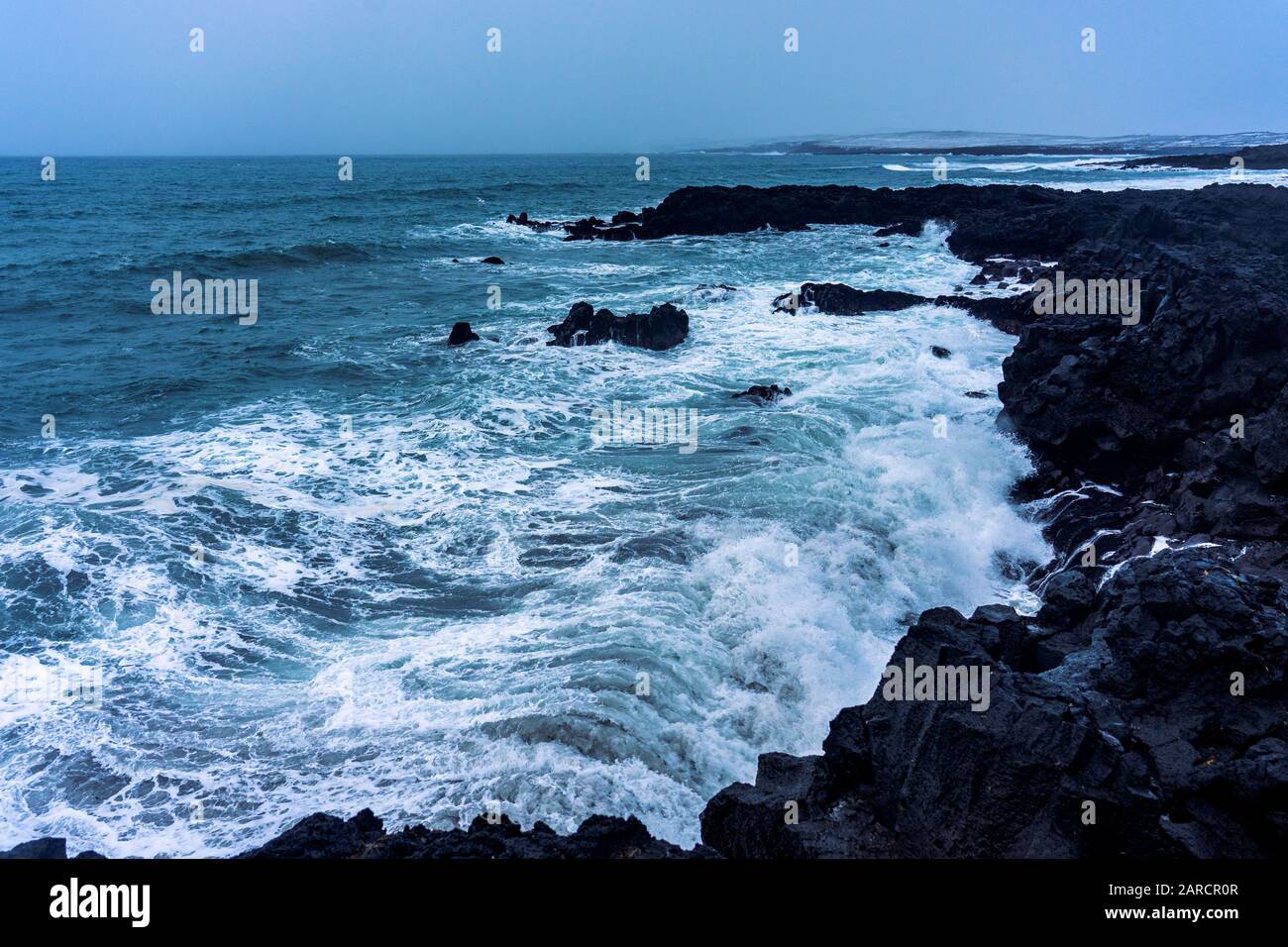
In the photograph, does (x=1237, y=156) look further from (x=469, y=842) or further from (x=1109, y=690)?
(x=469, y=842)

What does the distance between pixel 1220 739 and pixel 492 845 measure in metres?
5.53

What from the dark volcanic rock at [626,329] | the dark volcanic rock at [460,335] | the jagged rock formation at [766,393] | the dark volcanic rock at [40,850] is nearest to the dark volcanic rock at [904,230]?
the dark volcanic rock at [626,329]

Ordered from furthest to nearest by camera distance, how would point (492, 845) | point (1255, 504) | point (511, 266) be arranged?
point (511, 266) < point (1255, 504) < point (492, 845)

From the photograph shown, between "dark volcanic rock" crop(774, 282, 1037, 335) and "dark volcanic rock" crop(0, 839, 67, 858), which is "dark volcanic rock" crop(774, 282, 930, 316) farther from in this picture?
"dark volcanic rock" crop(0, 839, 67, 858)

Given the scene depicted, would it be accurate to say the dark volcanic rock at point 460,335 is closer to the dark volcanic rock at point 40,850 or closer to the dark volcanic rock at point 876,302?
the dark volcanic rock at point 876,302

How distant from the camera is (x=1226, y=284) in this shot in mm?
13703

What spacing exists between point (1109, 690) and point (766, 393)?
38.6 feet

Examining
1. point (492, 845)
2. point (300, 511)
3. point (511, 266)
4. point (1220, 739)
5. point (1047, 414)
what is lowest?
point (492, 845)

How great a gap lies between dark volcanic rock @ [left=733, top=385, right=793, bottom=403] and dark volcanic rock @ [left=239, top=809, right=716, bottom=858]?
1292cm

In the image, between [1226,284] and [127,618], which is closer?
[127,618]

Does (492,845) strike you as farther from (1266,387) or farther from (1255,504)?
(1266,387)

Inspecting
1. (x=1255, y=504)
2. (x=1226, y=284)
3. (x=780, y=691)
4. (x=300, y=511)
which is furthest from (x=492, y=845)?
(x=1226, y=284)

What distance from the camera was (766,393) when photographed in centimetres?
1753

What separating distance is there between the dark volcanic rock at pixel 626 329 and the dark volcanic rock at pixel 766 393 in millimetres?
5326
